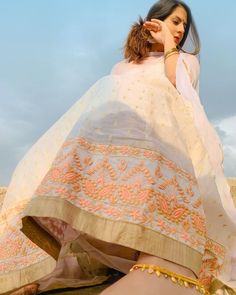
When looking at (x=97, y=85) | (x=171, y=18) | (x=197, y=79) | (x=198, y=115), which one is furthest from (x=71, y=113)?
(x=171, y=18)

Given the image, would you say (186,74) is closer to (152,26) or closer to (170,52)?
(170,52)

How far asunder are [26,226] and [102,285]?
1.03m

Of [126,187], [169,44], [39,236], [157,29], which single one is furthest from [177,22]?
[39,236]

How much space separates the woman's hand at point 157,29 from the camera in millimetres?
3090

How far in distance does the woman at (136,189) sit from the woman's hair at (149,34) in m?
0.53

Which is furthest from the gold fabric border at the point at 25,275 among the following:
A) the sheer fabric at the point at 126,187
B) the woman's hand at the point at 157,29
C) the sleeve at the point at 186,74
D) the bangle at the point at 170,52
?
the woman's hand at the point at 157,29

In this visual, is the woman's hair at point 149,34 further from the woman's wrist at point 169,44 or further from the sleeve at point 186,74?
the sleeve at point 186,74

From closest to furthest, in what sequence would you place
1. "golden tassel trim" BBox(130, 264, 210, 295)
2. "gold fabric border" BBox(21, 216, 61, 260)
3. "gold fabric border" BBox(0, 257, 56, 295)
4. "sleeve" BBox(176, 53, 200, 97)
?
"golden tassel trim" BBox(130, 264, 210, 295), "gold fabric border" BBox(21, 216, 61, 260), "gold fabric border" BBox(0, 257, 56, 295), "sleeve" BBox(176, 53, 200, 97)

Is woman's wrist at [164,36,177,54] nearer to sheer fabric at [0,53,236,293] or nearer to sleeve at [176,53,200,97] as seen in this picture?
sleeve at [176,53,200,97]

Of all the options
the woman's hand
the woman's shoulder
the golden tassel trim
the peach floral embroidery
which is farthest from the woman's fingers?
the golden tassel trim

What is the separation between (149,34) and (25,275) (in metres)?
1.95

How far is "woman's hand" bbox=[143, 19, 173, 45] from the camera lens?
3.09 m

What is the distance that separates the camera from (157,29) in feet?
10.4

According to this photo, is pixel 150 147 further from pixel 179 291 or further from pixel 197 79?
pixel 197 79
